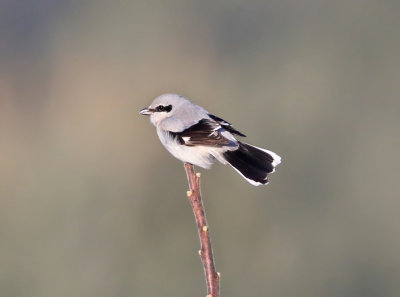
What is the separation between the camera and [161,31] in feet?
48.5

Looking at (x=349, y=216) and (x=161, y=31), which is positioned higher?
(x=161, y=31)

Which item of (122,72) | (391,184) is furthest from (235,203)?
(122,72)

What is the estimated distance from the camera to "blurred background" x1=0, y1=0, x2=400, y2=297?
6992 millimetres

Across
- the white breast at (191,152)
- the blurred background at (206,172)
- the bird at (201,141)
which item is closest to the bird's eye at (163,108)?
the bird at (201,141)

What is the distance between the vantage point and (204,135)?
340cm

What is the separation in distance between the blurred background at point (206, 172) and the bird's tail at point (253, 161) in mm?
2911

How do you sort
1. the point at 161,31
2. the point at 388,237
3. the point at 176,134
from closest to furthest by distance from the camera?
the point at 176,134 → the point at 388,237 → the point at 161,31

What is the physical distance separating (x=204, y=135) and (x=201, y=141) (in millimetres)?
27

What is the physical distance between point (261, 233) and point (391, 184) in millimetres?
A: 1652

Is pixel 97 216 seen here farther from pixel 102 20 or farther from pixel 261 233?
pixel 102 20

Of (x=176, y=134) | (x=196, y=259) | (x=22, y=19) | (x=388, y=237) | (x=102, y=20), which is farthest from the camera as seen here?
(x=22, y=19)

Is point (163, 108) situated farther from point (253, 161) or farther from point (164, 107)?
point (253, 161)

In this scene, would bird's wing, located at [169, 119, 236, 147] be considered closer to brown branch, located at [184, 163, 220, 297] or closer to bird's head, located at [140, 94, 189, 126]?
bird's head, located at [140, 94, 189, 126]

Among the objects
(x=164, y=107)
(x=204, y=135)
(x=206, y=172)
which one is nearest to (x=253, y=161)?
(x=204, y=135)
